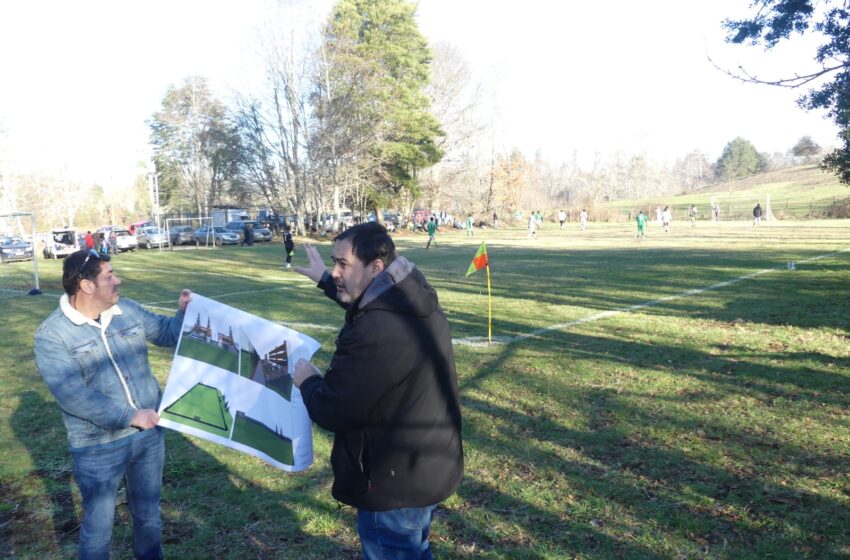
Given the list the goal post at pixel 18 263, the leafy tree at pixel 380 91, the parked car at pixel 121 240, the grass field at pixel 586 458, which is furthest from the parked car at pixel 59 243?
the grass field at pixel 586 458

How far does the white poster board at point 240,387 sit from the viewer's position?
2631mm

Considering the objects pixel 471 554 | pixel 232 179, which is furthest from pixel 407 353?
pixel 232 179

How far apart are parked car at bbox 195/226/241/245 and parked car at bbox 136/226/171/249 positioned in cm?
212

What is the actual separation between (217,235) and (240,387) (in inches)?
1653

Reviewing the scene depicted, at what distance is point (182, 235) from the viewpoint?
43094mm

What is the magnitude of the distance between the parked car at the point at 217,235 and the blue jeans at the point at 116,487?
1602 inches

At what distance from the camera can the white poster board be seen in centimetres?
263

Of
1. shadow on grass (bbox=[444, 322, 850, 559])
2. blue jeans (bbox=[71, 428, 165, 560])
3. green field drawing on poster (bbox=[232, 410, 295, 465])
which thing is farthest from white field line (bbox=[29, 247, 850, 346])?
green field drawing on poster (bbox=[232, 410, 295, 465])

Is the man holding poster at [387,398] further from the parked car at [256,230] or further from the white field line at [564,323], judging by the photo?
the parked car at [256,230]

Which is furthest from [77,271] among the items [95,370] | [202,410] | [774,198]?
[774,198]

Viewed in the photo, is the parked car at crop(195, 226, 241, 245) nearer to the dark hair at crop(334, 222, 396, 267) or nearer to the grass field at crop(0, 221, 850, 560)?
the grass field at crop(0, 221, 850, 560)

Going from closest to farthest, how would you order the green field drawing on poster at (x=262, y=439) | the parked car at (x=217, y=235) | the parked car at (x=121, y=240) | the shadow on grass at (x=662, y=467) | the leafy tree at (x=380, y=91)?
1. the green field drawing on poster at (x=262, y=439)
2. the shadow on grass at (x=662, y=467)
3. the parked car at (x=121, y=240)
4. the parked car at (x=217, y=235)
5. the leafy tree at (x=380, y=91)

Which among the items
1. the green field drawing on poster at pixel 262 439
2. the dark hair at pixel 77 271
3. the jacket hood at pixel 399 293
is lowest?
the green field drawing on poster at pixel 262 439

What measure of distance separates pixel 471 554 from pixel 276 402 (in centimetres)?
176
